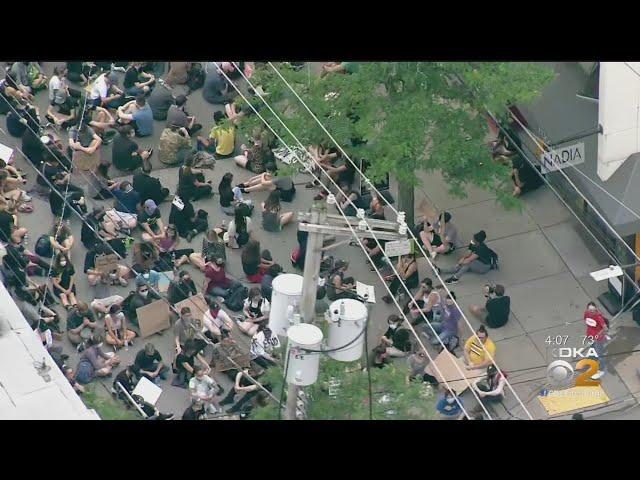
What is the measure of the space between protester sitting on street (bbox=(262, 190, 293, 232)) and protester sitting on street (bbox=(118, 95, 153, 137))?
2.67 metres

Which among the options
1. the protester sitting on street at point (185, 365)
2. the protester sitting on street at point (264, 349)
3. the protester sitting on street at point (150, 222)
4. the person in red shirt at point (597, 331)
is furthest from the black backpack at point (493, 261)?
the protester sitting on street at point (150, 222)

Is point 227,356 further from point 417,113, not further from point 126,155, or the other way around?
point 126,155

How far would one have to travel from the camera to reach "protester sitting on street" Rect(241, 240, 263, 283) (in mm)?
34375

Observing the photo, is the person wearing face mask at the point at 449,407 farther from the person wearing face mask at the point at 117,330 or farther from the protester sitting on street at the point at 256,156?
the protester sitting on street at the point at 256,156

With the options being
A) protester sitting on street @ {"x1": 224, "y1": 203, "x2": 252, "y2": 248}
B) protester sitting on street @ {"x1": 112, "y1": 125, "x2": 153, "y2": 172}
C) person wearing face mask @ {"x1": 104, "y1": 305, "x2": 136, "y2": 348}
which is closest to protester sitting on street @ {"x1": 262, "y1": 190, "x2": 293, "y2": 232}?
protester sitting on street @ {"x1": 224, "y1": 203, "x2": 252, "y2": 248}

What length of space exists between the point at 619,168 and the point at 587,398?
12.2 ft

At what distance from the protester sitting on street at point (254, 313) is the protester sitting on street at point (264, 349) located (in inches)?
29.0

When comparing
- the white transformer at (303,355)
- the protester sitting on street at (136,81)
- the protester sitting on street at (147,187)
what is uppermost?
the protester sitting on street at (136,81)

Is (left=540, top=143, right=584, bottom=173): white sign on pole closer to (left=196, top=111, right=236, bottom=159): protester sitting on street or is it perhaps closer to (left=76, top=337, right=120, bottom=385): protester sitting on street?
(left=196, top=111, right=236, bottom=159): protester sitting on street

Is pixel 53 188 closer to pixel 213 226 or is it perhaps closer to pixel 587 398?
pixel 213 226

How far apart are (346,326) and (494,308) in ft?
21.2

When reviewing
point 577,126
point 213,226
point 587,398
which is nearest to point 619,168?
point 577,126

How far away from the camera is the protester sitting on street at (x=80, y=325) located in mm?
33438

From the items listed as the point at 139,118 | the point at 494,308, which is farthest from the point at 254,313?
the point at 139,118
